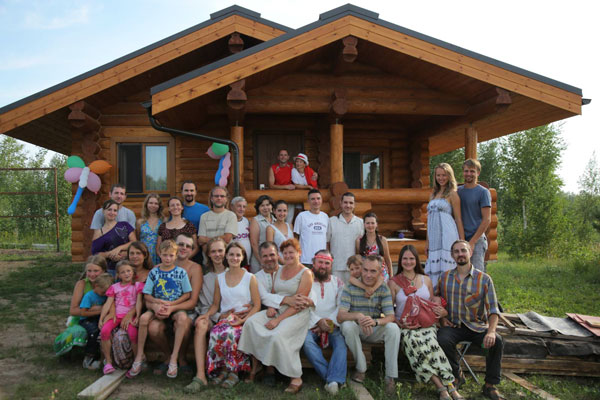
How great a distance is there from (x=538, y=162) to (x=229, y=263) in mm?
19892

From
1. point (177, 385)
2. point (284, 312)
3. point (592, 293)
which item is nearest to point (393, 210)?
point (592, 293)

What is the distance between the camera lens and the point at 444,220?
4.59m

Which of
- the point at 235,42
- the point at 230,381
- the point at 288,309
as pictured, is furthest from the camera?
the point at 235,42

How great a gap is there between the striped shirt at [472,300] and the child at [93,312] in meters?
3.50

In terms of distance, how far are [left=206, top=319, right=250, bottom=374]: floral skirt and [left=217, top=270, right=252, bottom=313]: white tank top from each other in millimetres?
260

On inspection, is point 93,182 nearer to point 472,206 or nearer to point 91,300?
point 91,300

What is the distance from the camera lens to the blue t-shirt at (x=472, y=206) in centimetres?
456

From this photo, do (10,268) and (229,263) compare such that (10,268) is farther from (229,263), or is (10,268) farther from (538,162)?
(538,162)

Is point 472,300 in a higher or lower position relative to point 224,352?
higher

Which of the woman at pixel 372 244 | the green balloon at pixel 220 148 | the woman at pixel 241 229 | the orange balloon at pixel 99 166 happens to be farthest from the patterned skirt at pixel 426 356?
the orange balloon at pixel 99 166

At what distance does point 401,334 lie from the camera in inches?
156

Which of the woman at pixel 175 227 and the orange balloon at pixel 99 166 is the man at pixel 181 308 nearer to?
the woman at pixel 175 227

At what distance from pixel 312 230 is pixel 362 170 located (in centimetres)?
546

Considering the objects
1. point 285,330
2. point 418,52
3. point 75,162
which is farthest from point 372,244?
point 75,162
